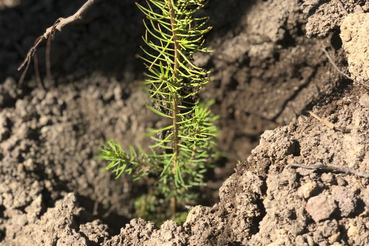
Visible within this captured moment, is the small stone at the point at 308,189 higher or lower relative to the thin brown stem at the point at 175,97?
lower

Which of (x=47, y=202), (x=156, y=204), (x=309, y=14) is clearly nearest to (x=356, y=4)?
(x=309, y=14)

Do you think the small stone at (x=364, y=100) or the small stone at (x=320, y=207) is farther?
the small stone at (x=364, y=100)

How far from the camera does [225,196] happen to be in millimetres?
1481

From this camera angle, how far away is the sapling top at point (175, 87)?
4.54ft

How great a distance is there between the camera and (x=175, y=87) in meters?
1.45

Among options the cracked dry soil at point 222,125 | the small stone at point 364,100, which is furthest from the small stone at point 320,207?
the small stone at point 364,100

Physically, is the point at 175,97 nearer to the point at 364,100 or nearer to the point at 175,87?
the point at 175,87

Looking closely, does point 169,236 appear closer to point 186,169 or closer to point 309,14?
point 186,169

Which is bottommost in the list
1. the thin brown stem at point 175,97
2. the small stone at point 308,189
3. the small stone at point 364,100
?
the small stone at point 308,189

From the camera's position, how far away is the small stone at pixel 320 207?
1305 mm

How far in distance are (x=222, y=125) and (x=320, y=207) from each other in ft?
3.49

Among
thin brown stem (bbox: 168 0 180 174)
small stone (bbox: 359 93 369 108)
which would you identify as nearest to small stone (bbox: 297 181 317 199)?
small stone (bbox: 359 93 369 108)

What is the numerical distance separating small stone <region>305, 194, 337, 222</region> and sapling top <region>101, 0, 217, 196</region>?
1.52 ft

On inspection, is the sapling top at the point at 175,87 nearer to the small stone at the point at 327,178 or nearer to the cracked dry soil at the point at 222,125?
the cracked dry soil at the point at 222,125
